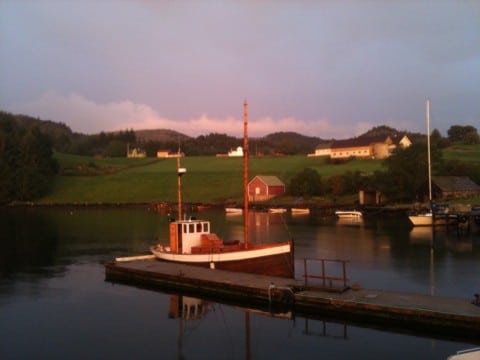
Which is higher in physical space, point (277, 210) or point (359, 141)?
point (359, 141)

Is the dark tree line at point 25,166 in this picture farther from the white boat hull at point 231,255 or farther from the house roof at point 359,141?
the white boat hull at point 231,255

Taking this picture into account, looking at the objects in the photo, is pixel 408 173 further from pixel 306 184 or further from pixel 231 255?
pixel 231 255

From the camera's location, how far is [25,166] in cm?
11975

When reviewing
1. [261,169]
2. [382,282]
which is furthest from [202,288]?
[261,169]

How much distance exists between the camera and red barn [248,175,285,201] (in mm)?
107000

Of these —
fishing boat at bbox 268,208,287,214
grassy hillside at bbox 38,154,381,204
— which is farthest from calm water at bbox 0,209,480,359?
grassy hillside at bbox 38,154,381,204

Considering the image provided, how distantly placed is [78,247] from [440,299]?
3550 centimetres

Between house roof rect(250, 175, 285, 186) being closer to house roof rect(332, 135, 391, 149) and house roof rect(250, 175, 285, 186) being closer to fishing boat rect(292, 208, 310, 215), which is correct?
fishing boat rect(292, 208, 310, 215)

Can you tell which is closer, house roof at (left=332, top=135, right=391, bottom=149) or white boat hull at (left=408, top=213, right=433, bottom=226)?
white boat hull at (left=408, top=213, right=433, bottom=226)

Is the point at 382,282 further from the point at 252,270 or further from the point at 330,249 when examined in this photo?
the point at 330,249

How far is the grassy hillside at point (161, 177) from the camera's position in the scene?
11381cm

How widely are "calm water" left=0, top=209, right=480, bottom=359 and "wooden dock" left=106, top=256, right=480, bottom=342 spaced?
66cm

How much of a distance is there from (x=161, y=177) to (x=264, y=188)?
3391 cm

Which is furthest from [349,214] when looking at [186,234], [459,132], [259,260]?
[459,132]
